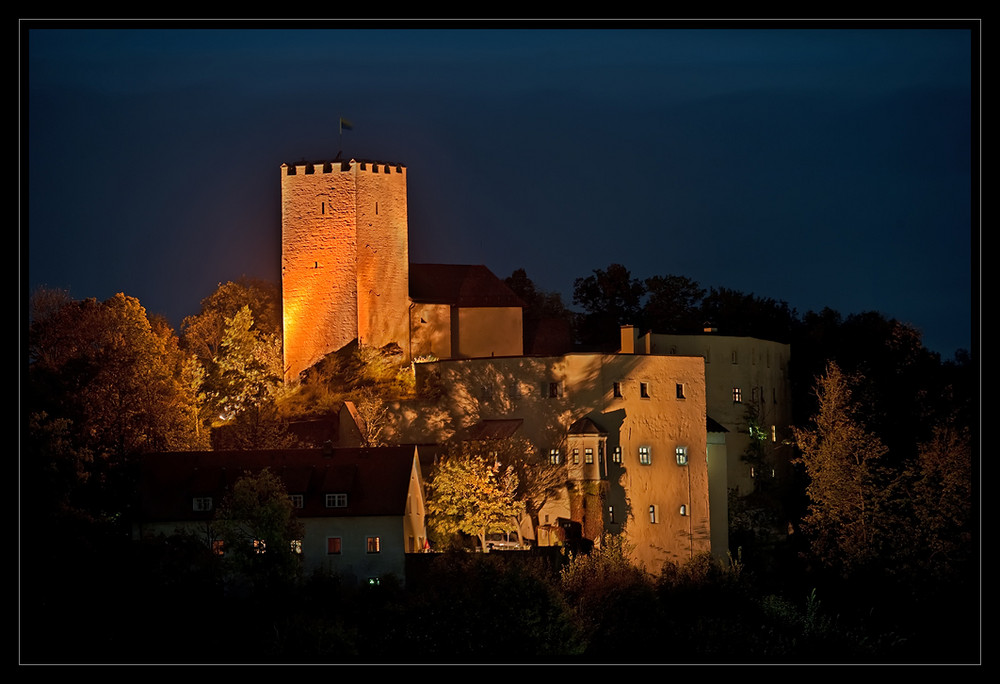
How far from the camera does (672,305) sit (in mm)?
75188

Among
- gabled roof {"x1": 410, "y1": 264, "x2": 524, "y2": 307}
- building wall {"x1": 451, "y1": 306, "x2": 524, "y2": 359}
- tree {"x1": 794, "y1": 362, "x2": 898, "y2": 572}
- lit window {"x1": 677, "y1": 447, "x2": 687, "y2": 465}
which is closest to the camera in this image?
lit window {"x1": 677, "y1": 447, "x2": 687, "y2": 465}

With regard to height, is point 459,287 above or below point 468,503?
above

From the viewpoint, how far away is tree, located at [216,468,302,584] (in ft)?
163

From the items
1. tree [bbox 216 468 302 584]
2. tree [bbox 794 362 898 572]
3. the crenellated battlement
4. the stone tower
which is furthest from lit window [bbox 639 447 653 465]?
the crenellated battlement

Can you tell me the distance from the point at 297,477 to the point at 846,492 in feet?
59.1

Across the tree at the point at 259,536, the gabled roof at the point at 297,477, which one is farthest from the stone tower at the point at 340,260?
the tree at the point at 259,536

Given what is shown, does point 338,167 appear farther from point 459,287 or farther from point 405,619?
point 405,619

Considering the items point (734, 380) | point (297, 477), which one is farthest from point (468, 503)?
point (734, 380)

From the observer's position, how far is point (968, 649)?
183ft

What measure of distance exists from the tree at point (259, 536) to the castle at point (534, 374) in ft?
29.2

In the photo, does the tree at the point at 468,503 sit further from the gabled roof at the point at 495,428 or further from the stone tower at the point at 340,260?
the stone tower at the point at 340,260

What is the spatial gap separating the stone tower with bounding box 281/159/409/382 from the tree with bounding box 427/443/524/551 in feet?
38.6

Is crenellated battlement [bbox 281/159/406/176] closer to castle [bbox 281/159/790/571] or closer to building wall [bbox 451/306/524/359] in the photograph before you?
castle [bbox 281/159/790/571]
